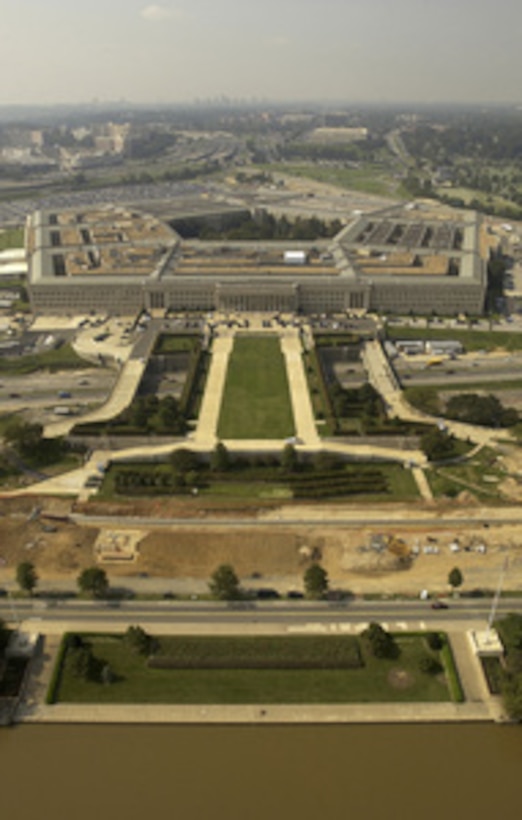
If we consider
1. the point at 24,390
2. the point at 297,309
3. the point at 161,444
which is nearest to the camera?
the point at 161,444

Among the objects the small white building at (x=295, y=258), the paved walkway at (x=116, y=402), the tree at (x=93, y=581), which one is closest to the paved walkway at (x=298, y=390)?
the paved walkway at (x=116, y=402)

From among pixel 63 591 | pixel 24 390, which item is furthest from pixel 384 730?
pixel 24 390

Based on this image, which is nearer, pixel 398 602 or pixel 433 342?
pixel 398 602

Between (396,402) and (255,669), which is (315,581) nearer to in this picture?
(255,669)

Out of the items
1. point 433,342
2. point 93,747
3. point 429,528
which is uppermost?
point 433,342

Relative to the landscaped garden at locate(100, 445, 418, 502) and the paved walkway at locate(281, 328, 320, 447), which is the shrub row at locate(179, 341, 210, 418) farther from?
the paved walkway at locate(281, 328, 320, 447)

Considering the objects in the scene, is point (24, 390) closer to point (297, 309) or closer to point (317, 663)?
point (297, 309)
